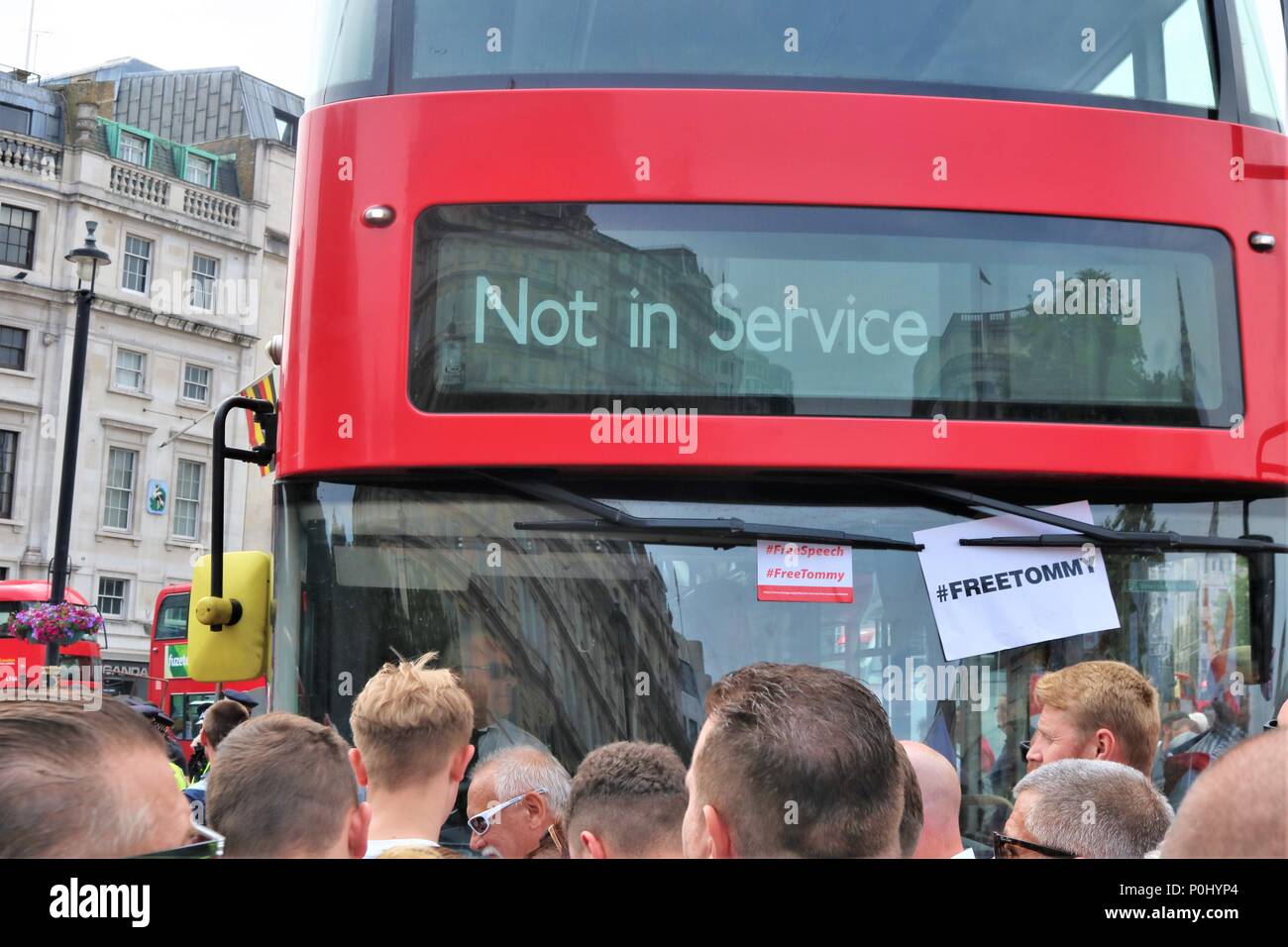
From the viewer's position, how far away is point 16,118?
45219 mm

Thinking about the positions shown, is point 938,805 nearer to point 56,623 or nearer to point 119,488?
point 56,623

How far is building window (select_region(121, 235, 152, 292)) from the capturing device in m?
42.4

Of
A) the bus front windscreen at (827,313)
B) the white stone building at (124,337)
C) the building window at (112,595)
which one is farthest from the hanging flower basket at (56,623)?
the building window at (112,595)

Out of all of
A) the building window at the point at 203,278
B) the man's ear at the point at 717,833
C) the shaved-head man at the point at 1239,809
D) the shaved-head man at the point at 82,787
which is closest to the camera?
the shaved-head man at the point at 1239,809

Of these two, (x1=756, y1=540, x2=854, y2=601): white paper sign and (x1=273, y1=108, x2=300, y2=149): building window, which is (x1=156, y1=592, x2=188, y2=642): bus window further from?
(x1=273, y1=108, x2=300, y2=149): building window

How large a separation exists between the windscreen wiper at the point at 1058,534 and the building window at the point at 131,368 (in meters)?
40.1

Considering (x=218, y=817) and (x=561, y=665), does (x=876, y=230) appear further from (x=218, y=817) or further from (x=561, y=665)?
(x=218, y=817)

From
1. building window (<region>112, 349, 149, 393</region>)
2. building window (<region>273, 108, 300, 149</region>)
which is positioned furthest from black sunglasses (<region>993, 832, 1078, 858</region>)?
building window (<region>273, 108, 300, 149</region>)

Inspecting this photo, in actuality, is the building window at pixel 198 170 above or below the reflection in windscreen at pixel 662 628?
above

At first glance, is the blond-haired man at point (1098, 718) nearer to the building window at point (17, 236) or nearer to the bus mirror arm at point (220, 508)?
the bus mirror arm at point (220, 508)

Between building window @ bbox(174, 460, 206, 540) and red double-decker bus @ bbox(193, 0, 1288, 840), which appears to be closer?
red double-decker bus @ bbox(193, 0, 1288, 840)

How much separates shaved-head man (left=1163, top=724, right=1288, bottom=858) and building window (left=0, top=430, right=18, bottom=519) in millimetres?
40242

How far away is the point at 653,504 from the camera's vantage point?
3.97 m

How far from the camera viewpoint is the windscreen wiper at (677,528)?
155 inches
